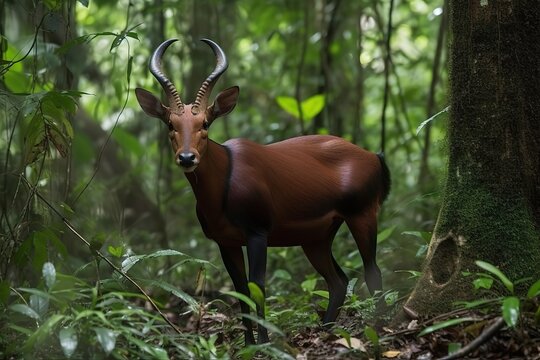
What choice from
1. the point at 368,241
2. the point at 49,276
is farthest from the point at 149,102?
the point at 368,241

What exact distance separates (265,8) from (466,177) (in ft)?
26.6

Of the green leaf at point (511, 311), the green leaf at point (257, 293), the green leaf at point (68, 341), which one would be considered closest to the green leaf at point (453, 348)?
the green leaf at point (511, 311)

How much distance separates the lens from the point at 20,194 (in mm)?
7656

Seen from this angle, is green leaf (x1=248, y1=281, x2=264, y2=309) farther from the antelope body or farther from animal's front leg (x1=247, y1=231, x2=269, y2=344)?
animal's front leg (x1=247, y1=231, x2=269, y2=344)

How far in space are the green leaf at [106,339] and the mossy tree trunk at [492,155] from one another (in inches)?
80.6

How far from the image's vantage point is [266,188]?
582cm

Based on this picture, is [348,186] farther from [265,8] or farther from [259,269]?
[265,8]

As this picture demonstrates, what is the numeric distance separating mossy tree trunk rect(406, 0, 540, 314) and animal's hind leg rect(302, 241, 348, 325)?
1149 mm

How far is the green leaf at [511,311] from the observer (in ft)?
13.6

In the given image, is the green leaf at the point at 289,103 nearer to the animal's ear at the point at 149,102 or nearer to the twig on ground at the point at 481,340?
the animal's ear at the point at 149,102

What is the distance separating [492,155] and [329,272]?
186 cm

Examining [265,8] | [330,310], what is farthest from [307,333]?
[265,8]

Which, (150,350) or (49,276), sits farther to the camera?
(49,276)

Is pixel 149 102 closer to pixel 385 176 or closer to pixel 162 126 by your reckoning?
pixel 385 176
